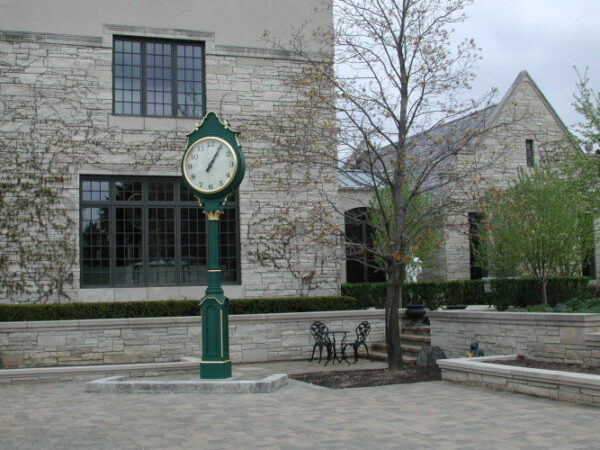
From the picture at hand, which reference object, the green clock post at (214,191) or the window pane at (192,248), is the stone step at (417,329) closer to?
the window pane at (192,248)

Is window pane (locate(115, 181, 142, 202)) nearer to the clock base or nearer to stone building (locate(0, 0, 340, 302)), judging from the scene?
stone building (locate(0, 0, 340, 302))

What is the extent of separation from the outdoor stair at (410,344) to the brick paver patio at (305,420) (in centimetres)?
426

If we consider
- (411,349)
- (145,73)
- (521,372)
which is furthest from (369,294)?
(521,372)

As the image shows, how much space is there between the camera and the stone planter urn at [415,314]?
16.7 metres

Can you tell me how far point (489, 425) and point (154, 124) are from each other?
1224 centimetres

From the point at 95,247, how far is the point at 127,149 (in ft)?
8.24

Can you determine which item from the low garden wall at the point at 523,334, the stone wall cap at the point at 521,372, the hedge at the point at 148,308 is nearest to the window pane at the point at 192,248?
the hedge at the point at 148,308

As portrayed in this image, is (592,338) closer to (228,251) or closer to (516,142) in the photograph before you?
(228,251)

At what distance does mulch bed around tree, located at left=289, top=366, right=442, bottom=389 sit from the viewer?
38.2 ft

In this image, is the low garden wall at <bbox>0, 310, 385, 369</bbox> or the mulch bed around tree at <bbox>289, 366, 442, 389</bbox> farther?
the low garden wall at <bbox>0, 310, 385, 369</bbox>

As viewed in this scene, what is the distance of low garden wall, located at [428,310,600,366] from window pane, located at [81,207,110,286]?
7831 mm

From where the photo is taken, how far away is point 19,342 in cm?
1445

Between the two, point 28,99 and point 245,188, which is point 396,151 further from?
point 28,99

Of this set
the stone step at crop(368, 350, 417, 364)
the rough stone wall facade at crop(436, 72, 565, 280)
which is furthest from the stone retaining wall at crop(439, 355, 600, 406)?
the rough stone wall facade at crop(436, 72, 565, 280)
